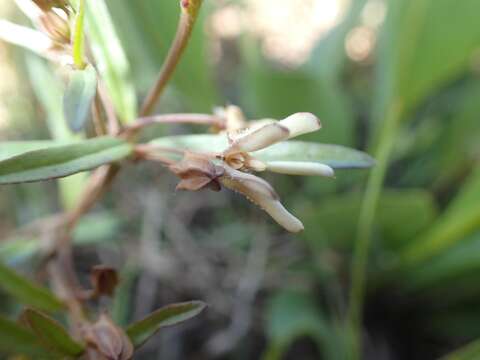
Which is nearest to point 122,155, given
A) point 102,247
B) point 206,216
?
point 102,247

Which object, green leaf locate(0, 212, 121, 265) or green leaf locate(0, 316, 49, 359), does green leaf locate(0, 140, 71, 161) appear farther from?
green leaf locate(0, 212, 121, 265)

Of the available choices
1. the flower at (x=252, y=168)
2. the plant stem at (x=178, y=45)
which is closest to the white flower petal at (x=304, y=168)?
the flower at (x=252, y=168)

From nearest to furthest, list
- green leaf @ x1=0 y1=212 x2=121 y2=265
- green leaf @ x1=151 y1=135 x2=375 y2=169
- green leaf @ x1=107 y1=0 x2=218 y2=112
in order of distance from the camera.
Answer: green leaf @ x1=151 y1=135 x2=375 y2=169 < green leaf @ x1=0 y1=212 x2=121 y2=265 < green leaf @ x1=107 y1=0 x2=218 y2=112

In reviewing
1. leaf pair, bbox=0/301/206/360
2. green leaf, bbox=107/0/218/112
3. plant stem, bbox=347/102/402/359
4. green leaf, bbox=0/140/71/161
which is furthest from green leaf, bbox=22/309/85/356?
green leaf, bbox=107/0/218/112

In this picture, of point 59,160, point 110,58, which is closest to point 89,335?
point 59,160

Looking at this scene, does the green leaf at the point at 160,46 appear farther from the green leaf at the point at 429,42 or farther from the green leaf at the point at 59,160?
the green leaf at the point at 59,160

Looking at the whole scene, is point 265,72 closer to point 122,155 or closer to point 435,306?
point 435,306
